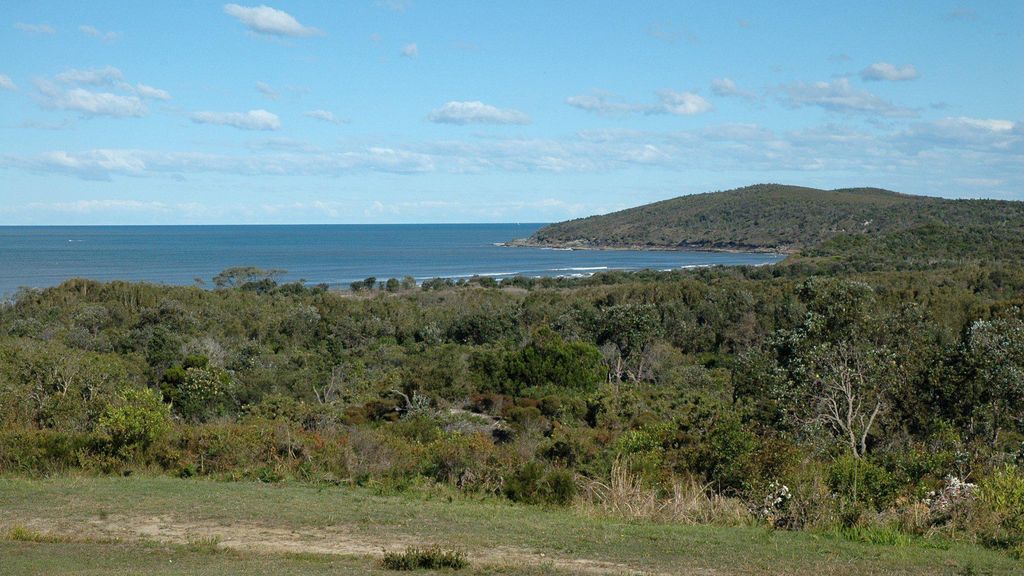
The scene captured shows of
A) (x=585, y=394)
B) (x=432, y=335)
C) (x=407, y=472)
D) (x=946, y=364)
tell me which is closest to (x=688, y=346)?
(x=432, y=335)

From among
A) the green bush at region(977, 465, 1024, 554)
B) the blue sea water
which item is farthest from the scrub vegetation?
the blue sea water

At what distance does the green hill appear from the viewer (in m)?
Result: 108

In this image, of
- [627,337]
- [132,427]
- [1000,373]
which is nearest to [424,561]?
[132,427]

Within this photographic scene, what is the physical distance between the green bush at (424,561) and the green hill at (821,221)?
9276 cm

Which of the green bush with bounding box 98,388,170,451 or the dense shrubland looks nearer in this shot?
the dense shrubland

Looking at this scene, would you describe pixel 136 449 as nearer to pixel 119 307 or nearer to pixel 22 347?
pixel 22 347

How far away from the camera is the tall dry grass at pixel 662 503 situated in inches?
476

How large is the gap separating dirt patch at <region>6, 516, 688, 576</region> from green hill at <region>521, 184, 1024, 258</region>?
302 feet

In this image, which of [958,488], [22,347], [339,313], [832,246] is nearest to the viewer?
[958,488]

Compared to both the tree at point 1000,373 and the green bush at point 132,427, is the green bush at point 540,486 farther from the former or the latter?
the tree at point 1000,373

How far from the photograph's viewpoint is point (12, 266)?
4845 inches

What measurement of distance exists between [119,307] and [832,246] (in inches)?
3268

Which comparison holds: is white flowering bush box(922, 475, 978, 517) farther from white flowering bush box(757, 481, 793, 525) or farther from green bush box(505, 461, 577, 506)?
green bush box(505, 461, 577, 506)

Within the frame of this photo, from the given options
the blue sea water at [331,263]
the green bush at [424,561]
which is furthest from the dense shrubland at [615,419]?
the blue sea water at [331,263]
